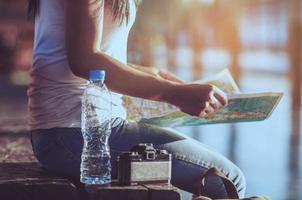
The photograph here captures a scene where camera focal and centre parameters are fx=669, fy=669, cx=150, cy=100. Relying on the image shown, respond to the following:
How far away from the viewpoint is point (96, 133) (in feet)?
8.89

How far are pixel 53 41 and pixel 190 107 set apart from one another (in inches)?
25.3

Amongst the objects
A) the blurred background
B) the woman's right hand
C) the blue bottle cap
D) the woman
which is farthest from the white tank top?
the blurred background

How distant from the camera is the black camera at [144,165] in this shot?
7.93 ft

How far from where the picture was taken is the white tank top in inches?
103

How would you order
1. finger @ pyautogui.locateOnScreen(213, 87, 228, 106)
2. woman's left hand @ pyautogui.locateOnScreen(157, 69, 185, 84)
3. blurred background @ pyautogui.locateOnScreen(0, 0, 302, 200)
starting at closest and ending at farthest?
finger @ pyautogui.locateOnScreen(213, 87, 228, 106) < woman's left hand @ pyautogui.locateOnScreen(157, 69, 185, 84) < blurred background @ pyautogui.locateOnScreen(0, 0, 302, 200)

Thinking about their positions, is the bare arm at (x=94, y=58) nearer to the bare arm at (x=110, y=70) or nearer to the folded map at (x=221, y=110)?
the bare arm at (x=110, y=70)

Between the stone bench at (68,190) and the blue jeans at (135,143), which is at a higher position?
the blue jeans at (135,143)

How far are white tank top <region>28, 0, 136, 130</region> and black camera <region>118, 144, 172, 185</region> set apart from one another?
11.6 inches

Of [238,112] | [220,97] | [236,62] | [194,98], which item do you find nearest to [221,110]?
[238,112]

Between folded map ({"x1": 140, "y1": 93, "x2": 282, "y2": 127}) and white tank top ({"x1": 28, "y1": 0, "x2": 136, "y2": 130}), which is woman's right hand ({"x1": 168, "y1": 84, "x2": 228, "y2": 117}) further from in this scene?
white tank top ({"x1": 28, "y1": 0, "x2": 136, "y2": 130})

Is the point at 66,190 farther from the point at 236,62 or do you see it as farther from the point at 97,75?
the point at 236,62

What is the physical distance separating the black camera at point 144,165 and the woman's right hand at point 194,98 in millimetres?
196

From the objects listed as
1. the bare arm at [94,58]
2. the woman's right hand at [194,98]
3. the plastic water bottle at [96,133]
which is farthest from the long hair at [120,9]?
the woman's right hand at [194,98]

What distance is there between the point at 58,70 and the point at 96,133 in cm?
30
